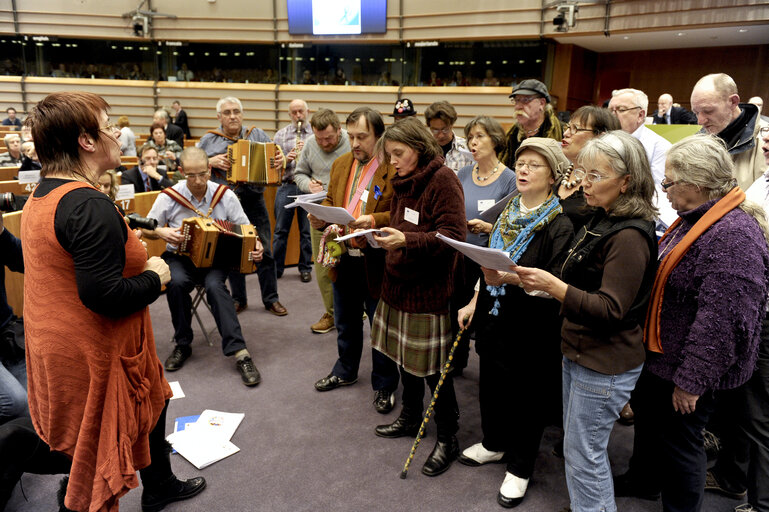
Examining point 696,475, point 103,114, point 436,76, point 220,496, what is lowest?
point 220,496

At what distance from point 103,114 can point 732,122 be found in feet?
9.53

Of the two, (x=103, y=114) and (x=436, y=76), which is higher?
(x=436, y=76)

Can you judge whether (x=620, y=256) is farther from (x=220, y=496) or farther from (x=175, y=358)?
(x=175, y=358)

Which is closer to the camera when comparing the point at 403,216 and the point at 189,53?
the point at 403,216

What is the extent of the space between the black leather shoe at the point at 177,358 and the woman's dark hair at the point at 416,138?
2159 millimetres

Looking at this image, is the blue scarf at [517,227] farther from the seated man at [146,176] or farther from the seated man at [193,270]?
the seated man at [146,176]

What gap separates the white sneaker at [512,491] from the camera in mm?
2096

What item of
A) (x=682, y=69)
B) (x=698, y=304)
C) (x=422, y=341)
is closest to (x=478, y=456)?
(x=422, y=341)

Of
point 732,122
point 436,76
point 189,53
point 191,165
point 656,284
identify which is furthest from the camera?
point 189,53

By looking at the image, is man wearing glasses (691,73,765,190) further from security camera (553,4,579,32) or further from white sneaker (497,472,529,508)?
security camera (553,4,579,32)

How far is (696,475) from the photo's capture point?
5.87ft

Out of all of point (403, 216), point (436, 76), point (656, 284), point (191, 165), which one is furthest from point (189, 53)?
point (656, 284)

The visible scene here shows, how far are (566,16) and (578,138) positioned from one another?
8286 mm

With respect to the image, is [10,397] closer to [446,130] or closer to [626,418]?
[446,130]
